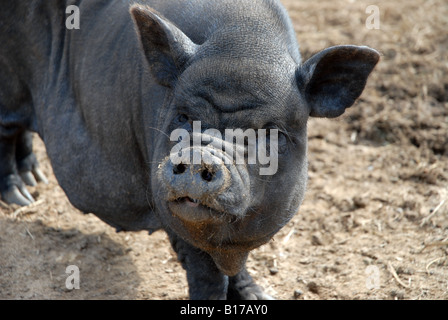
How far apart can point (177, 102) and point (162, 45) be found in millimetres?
423

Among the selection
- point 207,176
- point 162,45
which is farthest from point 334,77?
point 207,176

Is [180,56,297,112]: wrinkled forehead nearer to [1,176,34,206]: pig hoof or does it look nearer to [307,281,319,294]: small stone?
[307,281,319,294]: small stone

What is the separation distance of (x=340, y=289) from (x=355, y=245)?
59cm

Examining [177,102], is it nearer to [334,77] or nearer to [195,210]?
[195,210]

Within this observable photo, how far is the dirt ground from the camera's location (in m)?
5.09

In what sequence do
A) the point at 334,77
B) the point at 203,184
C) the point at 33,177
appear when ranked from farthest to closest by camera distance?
the point at 33,177 < the point at 334,77 < the point at 203,184

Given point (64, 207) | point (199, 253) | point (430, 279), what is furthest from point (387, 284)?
point (64, 207)

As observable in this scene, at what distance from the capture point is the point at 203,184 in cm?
324

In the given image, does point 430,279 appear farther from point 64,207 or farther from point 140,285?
point 64,207

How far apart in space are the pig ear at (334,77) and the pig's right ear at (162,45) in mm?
686

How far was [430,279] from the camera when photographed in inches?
199

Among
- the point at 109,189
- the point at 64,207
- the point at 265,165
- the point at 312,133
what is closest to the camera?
the point at 265,165

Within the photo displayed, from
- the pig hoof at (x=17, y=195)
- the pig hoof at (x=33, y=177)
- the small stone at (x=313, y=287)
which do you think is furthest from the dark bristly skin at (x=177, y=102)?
the pig hoof at (x=33, y=177)

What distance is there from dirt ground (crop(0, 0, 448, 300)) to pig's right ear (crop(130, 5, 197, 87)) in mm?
1609
